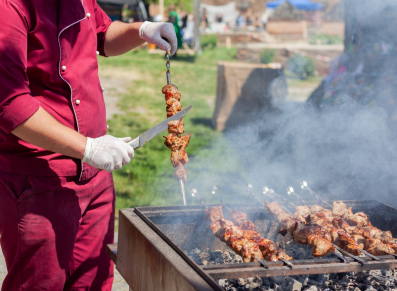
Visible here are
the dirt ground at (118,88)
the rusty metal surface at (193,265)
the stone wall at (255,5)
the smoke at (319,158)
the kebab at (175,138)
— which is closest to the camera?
the rusty metal surface at (193,265)

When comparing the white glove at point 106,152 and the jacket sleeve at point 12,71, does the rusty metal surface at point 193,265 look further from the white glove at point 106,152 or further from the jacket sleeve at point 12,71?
the jacket sleeve at point 12,71

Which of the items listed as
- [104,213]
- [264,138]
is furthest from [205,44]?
[104,213]

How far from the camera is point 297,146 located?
4.44m

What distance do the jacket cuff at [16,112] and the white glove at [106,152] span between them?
1.07 ft

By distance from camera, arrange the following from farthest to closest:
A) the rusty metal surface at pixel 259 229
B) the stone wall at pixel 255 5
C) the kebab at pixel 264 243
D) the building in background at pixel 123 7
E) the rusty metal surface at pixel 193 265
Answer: the stone wall at pixel 255 5 → the building in background at pixel 123 7 → the kebab at pixel 264 243 → the rusty metal surface at pixel 259 229 → the rusty metal surface at pixel 193 265

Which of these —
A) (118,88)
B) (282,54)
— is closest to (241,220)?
(118,88)

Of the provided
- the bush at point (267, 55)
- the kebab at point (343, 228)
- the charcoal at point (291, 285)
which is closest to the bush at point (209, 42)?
the bush at point (267, 55)

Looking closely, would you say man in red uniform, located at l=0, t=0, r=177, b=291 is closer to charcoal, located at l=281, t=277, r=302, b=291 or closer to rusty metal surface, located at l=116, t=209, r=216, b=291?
rusty metal surface, located at l=116, t=209, r=216, b=291

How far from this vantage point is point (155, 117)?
841 centimetres

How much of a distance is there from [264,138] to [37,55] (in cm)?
364

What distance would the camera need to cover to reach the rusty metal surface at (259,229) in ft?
5.55

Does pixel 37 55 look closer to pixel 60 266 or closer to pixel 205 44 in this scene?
pixel 60 266

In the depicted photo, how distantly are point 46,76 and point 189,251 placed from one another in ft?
4.44

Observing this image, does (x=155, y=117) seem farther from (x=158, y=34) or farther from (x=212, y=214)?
(x=212, y=214)
